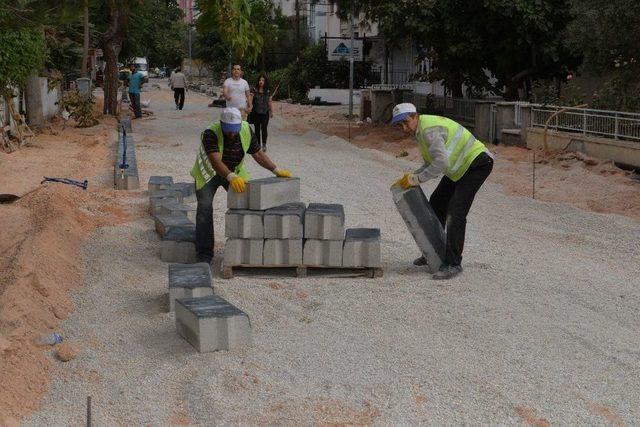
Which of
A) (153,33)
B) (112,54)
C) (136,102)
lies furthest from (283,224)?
(153,33)

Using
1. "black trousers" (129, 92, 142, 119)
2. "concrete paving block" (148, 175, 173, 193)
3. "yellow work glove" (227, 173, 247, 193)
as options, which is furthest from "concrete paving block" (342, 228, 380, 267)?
"black trousers" (129, 92, 142, 119)

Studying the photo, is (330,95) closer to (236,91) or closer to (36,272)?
(236,91)

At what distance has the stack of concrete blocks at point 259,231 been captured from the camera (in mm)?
8164

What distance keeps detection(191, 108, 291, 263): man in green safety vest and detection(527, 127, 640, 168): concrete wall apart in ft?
29.5

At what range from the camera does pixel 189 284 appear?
23.5 feet

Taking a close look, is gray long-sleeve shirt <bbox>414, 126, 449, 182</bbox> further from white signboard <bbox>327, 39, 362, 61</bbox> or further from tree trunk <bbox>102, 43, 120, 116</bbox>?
white signboard <bbox>327, 39, 362, 61</bbox>

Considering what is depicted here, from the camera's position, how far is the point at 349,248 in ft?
27.1

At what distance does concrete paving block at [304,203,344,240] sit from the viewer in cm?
816

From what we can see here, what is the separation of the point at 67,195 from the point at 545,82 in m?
14.6

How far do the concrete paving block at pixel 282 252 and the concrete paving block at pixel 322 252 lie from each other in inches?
2.4

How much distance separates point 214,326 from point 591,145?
40.9 feet

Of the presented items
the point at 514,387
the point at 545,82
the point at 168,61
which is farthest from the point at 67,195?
the point at 168,61

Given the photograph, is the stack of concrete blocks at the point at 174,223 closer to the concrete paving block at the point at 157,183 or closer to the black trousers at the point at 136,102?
the concrete paving block at the point at 157,183

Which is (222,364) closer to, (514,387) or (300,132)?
(514,387)
